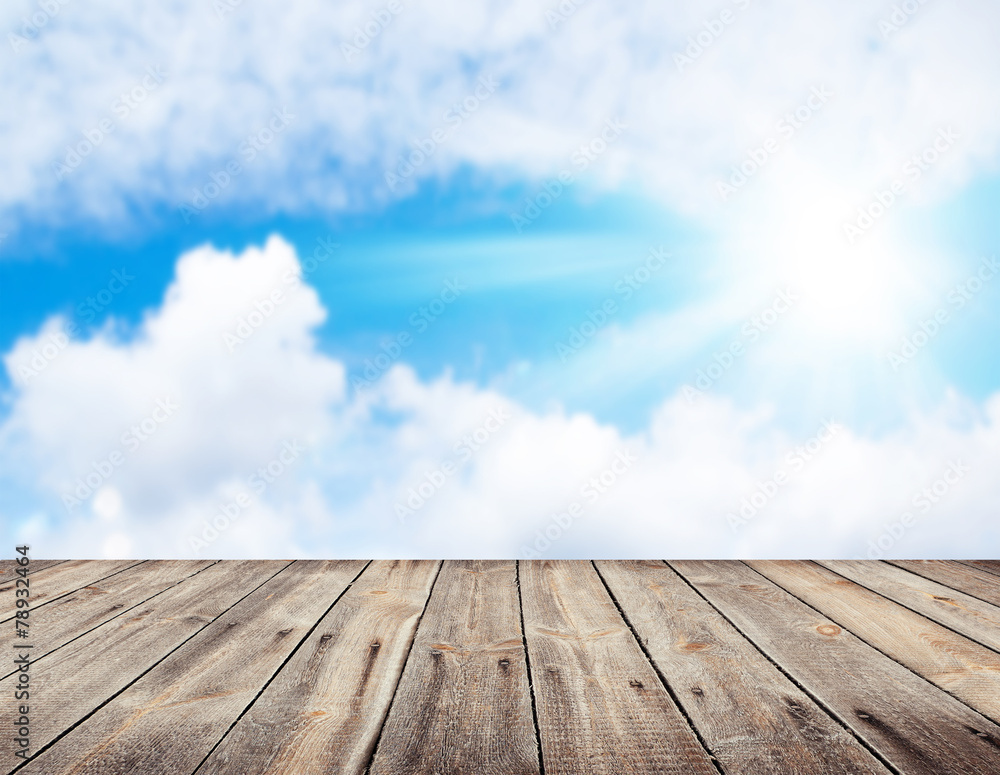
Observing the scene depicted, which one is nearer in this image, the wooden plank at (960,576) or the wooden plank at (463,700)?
the wooden plank at (463,700)

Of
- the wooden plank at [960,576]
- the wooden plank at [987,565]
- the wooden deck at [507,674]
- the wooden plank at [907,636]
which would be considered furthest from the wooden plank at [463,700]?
the wooden plank at [987,565]

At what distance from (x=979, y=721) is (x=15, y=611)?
6.13ft

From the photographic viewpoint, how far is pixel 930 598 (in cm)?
165

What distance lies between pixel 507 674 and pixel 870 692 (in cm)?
57

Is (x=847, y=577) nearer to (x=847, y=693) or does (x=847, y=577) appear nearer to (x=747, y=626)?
(x=747, y=626)

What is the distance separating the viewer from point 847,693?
105 centimetres

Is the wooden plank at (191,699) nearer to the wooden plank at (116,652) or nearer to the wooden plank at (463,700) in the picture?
the wooden plank at (116,652)

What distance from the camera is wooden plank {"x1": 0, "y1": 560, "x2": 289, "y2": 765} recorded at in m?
1.00

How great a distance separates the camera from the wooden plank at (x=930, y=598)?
55.7 inches

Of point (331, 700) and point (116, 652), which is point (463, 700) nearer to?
point (331, 700)

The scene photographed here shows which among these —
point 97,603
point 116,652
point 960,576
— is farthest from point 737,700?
point 97,603

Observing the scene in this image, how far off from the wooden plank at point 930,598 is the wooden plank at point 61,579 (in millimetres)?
2027

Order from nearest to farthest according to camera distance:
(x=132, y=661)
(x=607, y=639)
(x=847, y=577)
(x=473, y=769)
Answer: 1. (x=473, y=769)
2. (x=132, y=661)
3. (x=607, y=639)
4. (x=847, y=577)

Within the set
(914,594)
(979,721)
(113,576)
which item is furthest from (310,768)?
(914,594)
